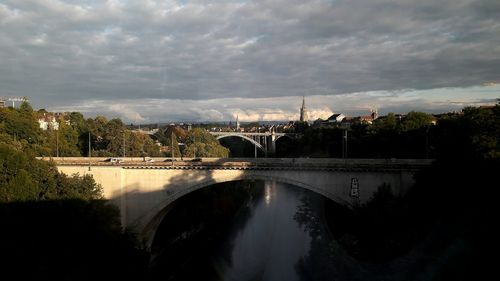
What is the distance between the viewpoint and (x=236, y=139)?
90.4 metres

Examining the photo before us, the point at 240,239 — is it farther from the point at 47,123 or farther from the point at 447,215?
the point at 47,123

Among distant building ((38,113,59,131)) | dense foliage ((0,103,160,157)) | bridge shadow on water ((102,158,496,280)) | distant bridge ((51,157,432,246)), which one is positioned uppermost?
distant building ((38,113,59,131))

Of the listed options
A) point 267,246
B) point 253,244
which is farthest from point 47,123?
point 267,246

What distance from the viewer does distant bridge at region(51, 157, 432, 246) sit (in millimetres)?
22047

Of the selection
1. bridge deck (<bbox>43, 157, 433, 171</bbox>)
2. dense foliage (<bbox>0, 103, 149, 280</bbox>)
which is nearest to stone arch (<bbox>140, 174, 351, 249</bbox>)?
bridge deck (<bbox>43, 157, 433, 171</bbox>)

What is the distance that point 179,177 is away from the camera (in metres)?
23.4

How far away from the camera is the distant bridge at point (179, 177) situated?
868 inches

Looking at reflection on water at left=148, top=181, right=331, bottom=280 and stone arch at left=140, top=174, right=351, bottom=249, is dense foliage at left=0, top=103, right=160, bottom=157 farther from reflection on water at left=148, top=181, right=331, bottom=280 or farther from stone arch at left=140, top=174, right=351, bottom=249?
stone arch at left=140, top=174, right=351, bottom=249

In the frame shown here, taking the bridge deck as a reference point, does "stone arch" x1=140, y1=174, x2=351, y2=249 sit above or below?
below

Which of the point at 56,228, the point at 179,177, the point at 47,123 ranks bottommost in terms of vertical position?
the point at 56,228

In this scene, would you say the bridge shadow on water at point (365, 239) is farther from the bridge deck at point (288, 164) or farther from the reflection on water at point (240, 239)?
the bridge deck at point (288, 164)

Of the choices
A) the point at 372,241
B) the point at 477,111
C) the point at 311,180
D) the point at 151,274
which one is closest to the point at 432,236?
the point at 372,241

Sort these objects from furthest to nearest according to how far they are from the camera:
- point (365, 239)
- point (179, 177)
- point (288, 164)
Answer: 1. point (179, 177)
2. point (288, 164)
3. point (365, 239)

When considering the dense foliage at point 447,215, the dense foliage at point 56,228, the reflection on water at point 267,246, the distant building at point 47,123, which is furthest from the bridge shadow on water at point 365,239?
the distant building at point 47,123
